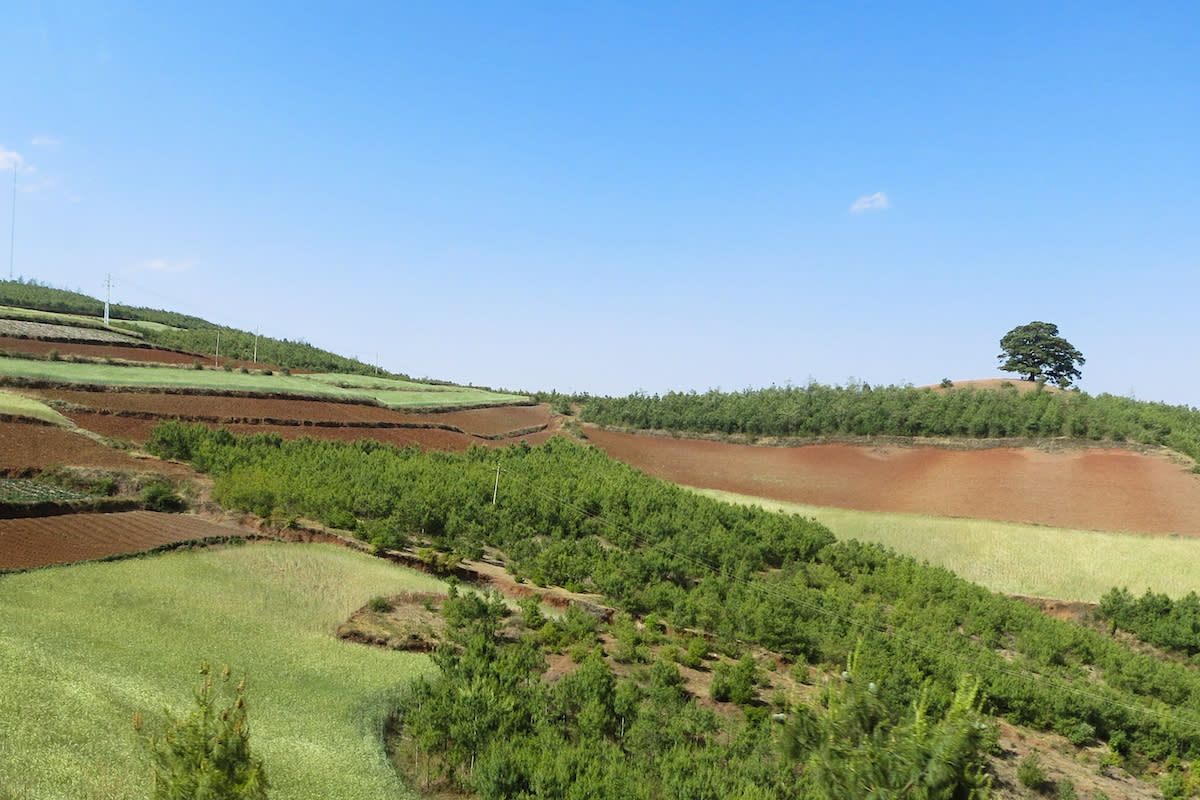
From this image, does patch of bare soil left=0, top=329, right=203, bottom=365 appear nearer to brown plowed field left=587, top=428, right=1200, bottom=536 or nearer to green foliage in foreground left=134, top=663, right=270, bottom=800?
brown plowed field left=587, top=428, right=1200, bottom=536

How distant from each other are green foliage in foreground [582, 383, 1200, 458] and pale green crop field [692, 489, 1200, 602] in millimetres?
14022

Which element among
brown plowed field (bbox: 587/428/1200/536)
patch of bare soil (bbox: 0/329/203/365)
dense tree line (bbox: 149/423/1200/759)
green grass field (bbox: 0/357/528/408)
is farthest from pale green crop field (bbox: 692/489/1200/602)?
patch of bare soil (bbox: 0/329/203/365)

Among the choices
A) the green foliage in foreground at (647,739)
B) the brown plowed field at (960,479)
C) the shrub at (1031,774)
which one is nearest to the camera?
the green foliage in foreground at (647,739)

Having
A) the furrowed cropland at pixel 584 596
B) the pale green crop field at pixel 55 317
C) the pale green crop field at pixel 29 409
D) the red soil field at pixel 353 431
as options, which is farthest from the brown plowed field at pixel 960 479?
the pale green crop field at pixel 55 317

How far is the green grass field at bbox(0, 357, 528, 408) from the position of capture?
44.5 metres

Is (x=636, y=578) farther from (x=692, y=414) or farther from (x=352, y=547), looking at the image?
(x=692, y=414)

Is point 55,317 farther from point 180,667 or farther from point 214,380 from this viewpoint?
point 180,667

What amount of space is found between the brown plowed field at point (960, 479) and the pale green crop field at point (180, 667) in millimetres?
33724

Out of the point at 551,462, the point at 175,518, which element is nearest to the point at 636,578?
the point at 175,518

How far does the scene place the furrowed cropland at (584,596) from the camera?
1389 centimetres

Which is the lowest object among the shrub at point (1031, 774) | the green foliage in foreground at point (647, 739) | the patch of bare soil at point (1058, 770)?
the patch of bare soil at point (1058, 770)

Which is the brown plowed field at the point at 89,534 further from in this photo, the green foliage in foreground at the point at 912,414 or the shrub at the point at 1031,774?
the green foliage in foreground at the point at 912,414

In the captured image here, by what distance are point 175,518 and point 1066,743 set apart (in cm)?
3172

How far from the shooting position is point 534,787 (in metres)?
13.4
